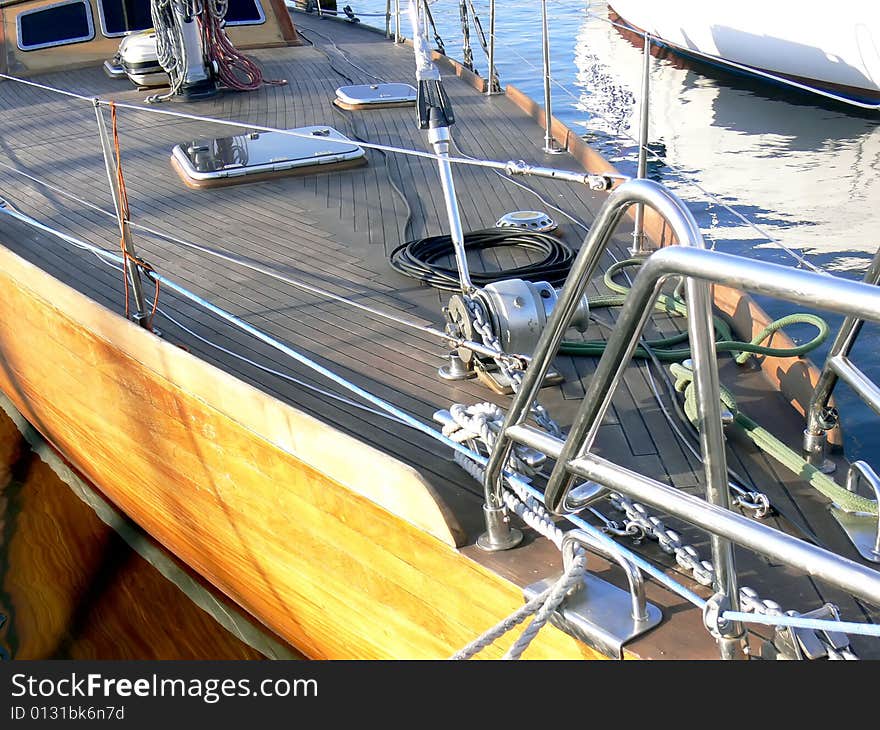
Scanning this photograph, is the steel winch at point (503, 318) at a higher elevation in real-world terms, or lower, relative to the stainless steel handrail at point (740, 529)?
lower

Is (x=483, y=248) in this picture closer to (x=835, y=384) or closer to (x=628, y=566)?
(x=835, y=384)

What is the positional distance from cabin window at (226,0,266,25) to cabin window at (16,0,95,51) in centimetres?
122

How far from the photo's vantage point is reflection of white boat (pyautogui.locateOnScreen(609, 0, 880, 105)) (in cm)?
1189

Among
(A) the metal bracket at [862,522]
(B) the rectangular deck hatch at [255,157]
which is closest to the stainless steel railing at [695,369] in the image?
(A) the metal bracket at [862,522]

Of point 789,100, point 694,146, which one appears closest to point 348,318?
point 694,146

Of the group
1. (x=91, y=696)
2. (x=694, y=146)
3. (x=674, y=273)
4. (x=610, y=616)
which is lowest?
(x=694, y=146)

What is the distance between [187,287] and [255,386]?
103 centimetres

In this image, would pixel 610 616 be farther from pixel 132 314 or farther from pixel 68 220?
pixel 68 220

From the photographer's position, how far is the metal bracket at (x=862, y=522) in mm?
2303

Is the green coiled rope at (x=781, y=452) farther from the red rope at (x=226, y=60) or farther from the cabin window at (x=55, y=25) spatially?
the cabin window at (x=55, y=25)

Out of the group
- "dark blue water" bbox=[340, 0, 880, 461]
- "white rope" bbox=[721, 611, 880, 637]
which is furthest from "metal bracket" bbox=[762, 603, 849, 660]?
"dark blue water" bbox=[340, 0, 880, 461]

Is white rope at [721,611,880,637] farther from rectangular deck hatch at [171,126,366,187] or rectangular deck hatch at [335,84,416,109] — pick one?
rectangular deck hatch at [335,84,416,109]

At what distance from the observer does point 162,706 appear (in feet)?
6.87

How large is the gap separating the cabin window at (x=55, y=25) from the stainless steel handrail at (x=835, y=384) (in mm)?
7502
